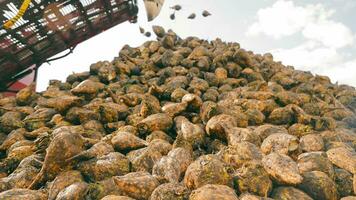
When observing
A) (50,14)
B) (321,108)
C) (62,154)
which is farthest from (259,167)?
(50,14)

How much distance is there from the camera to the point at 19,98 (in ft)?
22.2

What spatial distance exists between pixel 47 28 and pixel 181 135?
14.8 ft

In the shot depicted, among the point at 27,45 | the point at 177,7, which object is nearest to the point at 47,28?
the point at 27,45

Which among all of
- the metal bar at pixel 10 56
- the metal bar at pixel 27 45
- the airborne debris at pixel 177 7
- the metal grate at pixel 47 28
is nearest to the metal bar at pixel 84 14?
the metal grate at pixel 47 28

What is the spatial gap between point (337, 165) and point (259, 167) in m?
1.14

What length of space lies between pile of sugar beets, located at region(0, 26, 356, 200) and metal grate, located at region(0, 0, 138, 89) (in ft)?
2.67

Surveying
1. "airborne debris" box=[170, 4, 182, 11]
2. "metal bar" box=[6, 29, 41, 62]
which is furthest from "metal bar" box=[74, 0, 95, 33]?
"airborne debris" box=[170, 4, 182, 11]

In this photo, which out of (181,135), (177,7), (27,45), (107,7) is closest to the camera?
(181,135)

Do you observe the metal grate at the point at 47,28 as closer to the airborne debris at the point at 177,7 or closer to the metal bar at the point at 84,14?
the metal bar at the point at 84,14

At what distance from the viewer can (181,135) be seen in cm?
444

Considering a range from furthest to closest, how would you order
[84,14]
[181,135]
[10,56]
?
1. [84,14]
2. [10,56]
3. [181,135]

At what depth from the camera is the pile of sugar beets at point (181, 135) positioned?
11.0ft

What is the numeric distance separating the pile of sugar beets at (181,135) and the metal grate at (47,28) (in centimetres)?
81

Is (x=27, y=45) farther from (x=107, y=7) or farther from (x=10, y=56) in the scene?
(x=107, y=7)
